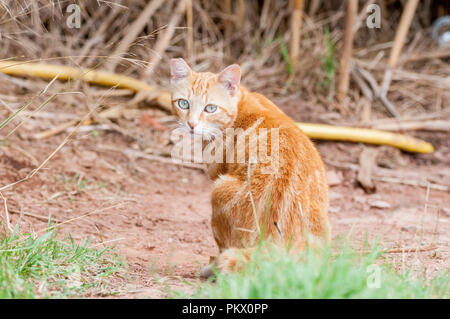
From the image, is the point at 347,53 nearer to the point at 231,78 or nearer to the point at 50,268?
the point at 231,78

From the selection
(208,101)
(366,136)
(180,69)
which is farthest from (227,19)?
(208,101)

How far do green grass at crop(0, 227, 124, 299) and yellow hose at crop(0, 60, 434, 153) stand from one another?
296 cm

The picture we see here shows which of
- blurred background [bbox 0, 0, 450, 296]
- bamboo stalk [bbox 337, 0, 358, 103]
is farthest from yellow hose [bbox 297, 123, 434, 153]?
bamboo stalk [bbox 337, 0, 358, 103]

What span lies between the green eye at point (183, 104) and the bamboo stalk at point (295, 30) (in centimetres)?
351

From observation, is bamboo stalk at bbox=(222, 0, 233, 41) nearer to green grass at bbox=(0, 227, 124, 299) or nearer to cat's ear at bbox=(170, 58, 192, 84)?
cat's ear at bbox=(170, 58, 192, 84)

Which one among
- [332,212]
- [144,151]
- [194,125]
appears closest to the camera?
[194,125]

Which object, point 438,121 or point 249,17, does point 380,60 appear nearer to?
point 438,121

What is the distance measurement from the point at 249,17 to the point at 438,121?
307cm

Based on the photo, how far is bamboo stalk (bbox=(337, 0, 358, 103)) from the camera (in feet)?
20.1

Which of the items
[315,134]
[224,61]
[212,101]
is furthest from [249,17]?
[212,101]

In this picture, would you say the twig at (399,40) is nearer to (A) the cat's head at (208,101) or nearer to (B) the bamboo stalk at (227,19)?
(B) the bamboo stalk at (227,19)

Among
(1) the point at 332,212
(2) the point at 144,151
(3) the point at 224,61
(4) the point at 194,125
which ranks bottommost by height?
(1) the point at 332,212
